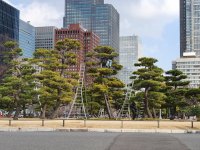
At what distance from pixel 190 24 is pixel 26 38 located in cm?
8303

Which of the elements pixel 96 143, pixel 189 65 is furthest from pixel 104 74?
pixel 189 65

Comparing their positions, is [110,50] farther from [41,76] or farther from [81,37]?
[81,37]

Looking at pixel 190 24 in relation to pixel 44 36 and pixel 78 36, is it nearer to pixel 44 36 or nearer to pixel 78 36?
pixel 44 36

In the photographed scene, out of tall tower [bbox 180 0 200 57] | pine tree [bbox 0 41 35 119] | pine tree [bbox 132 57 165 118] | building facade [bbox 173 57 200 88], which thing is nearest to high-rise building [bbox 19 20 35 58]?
building facade [bbox 173 57 200 88]

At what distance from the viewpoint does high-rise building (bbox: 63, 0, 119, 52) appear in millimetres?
191500

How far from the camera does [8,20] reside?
377ft

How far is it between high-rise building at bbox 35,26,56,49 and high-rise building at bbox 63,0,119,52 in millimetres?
25622

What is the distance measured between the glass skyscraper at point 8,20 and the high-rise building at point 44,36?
38.0 meters

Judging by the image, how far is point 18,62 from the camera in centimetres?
4797

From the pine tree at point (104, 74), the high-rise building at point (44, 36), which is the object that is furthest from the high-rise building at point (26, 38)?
the pine tree at point (104, 74)

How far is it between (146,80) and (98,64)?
6.44m

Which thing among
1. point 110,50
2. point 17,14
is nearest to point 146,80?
point 110,50

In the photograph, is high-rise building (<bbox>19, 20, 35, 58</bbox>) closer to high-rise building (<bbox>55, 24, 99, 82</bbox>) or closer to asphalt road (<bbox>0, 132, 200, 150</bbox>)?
high-rise building (<bbox>55, 24, 99, 82</bbox>)

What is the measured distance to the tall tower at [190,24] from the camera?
191500 millimetres
